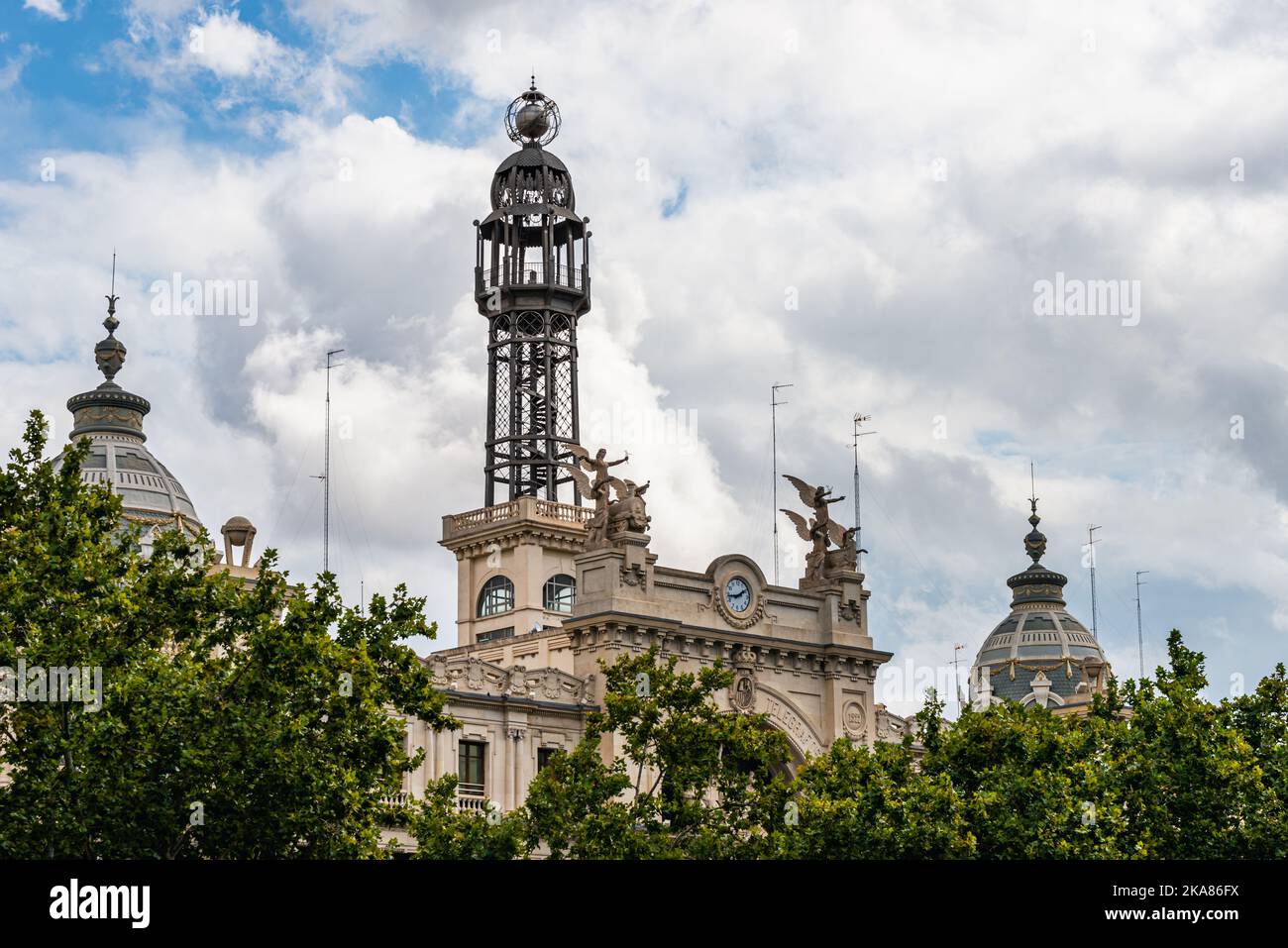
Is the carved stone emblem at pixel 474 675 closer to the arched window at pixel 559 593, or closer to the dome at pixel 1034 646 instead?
the arched window at pixel 559 593

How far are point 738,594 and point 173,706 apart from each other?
121 feet

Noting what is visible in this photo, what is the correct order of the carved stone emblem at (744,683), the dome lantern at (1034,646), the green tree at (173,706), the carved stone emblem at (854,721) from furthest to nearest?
the dome lantern at (1034,646) → the carved stone emblem at (854,721) → the carved stone emblem at (744,683) → the green tree at (173,706)

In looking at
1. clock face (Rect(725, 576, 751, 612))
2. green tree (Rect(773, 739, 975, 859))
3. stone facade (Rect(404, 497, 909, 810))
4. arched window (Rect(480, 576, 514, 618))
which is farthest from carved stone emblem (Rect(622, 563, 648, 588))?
green tree (Rect(773, 739, 975, 859))

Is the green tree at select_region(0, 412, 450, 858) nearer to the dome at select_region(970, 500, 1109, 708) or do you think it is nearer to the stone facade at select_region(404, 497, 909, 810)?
the stone facade at select_region(404, 497, 909, 810)

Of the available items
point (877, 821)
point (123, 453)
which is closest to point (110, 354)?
point (123, 453)

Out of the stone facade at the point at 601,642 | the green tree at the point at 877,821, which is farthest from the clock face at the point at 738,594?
the green tree at the point at 877,821

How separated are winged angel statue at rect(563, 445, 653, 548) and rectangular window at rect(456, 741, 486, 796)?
951 centimetres

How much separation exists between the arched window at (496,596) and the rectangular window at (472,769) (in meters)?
17.0

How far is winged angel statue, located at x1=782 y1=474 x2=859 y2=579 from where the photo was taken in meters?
86.4

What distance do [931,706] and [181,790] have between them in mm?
29473

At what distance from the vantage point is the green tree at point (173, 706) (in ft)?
157
